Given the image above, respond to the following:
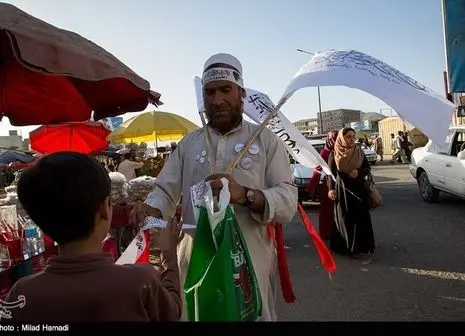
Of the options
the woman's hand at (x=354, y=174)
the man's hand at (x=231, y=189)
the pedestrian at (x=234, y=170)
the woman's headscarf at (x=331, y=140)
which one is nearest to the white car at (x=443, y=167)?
the woman's headscarf at (x=331, y=140)

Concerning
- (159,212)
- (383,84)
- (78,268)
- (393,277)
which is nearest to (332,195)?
(393,277)

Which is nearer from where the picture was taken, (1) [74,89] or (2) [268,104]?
(1) [74,89]

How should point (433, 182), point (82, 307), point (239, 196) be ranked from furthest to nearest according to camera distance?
point (433, 182)
point (239, 196)
point (82, 307)

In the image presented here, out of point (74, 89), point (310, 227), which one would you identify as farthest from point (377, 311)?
point (74, 89)

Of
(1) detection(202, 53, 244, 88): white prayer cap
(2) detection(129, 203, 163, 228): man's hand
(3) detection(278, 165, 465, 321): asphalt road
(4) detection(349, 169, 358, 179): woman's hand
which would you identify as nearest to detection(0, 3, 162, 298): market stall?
(1) detection(202, 53, 244, 88): white prayer cap

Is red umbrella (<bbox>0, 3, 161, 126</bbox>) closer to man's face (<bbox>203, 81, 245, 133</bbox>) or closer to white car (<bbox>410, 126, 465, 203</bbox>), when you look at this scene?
man's face (<bbox>203, 81, 245, 133</bbox>)

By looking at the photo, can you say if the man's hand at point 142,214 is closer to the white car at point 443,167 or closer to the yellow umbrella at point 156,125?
the white car at point 443,167

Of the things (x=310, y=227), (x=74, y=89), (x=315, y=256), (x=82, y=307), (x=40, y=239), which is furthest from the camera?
(x=315, y=256)

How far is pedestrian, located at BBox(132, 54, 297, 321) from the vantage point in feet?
6.41

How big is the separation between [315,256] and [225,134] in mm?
4509

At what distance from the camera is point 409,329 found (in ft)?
2.93

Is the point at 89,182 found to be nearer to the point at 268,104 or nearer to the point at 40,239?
the point at 40,239

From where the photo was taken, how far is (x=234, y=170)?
202 cm

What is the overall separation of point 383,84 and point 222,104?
811mm
